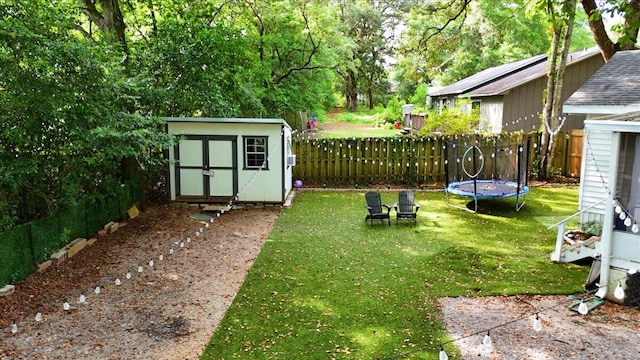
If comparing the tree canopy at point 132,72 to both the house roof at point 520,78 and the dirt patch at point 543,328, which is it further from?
the dirt patch at point 543,328

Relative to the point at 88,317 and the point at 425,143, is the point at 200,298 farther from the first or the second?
the point at 425,143

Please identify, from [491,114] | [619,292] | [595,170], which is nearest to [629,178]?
[619,292]

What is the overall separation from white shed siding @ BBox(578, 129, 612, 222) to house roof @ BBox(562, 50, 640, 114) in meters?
0.54

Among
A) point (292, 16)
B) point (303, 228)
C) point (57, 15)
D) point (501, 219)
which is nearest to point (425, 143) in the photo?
point (501, 219)

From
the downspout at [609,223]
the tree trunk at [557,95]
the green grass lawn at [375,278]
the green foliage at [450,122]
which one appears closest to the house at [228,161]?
the green grass lawn at [375,278]

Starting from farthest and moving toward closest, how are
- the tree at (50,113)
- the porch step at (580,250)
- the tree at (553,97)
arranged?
the tree at (553,97)
the porch step at (580,250)
the tree at (50,113)

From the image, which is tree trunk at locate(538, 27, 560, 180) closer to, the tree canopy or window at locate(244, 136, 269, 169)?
the tree canopy

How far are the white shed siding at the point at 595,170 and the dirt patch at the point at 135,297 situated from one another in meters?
7.14

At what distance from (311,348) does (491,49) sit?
34487 millimetres

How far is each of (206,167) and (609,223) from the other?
9.45m

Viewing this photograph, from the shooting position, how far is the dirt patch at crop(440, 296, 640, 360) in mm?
5027

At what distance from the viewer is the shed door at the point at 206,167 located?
12.2 m

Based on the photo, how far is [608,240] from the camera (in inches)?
257

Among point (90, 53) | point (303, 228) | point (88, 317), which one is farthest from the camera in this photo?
point (303, 228)
